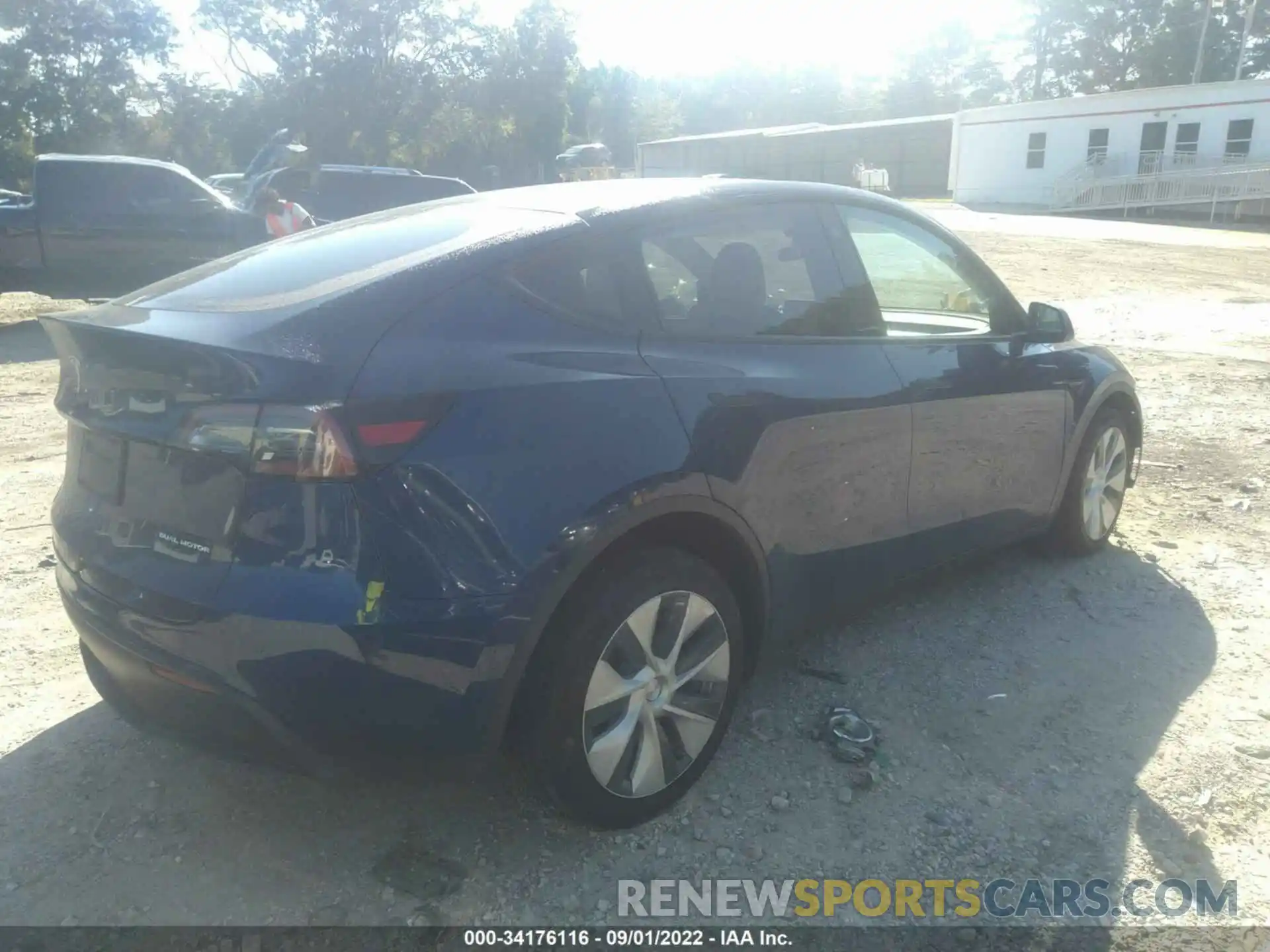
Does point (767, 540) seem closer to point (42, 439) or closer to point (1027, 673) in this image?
point (1027, 673)

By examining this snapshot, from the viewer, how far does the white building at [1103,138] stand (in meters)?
32.0

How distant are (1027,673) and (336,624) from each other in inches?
105

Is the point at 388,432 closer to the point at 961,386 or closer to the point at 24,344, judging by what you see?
the point at 961,386

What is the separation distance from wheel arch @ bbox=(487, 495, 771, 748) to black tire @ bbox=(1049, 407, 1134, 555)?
2.14 meters

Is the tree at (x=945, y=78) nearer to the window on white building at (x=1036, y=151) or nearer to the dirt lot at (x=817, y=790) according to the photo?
the window on white building at (x=1036, y=151)

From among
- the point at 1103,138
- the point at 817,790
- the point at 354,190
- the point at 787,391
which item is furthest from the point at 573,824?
the point at 1103,138

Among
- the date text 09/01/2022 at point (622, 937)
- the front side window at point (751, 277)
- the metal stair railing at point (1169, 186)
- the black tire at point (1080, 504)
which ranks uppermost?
the front side window at point (751, 277)

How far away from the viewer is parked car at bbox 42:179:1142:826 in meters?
2.40

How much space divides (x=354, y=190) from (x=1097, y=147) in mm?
29123

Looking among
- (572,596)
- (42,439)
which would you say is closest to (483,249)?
(572,596)

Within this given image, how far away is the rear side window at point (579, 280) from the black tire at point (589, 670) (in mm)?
661

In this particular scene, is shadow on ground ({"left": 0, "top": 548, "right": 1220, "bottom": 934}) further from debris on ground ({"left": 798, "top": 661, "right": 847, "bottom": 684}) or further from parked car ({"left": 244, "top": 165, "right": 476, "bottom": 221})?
parked car ({"left": 244, "top": 165, "right": 476, "bottom": 221})

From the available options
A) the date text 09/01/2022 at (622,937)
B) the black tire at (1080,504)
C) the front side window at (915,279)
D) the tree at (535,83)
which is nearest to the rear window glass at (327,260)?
the front side window at (915,279)

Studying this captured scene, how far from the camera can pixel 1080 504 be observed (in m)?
4.81
